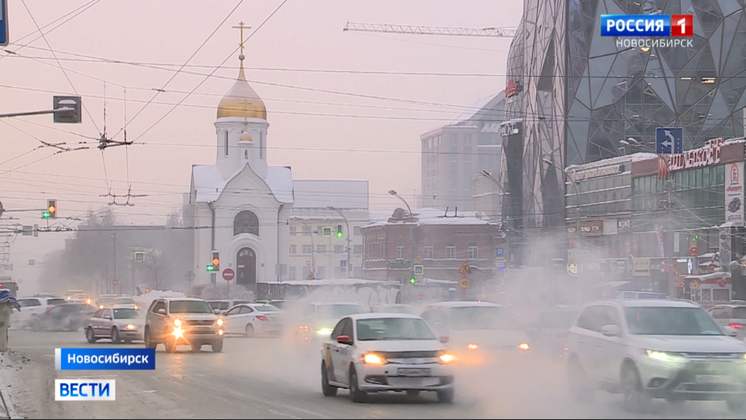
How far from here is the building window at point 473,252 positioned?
11131 cm

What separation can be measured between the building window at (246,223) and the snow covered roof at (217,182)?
287 centimetres

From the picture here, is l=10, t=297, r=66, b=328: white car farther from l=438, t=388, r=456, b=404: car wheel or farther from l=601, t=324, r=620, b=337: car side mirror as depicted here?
l=601, t=324, r=620, b=337: car side mirror

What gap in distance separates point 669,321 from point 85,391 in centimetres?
999

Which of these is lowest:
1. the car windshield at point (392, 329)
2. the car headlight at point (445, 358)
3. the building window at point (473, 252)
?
the car headlight at point (445, 358)

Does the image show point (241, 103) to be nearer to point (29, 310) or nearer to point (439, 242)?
point (439, 242)

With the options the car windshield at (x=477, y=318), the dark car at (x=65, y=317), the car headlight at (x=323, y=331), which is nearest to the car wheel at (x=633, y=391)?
the car windshield at (x=477, y=318)

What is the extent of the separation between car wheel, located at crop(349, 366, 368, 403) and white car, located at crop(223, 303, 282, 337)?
28.3 m

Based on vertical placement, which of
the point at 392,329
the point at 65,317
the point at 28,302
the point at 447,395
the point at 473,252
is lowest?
the point at 65,317

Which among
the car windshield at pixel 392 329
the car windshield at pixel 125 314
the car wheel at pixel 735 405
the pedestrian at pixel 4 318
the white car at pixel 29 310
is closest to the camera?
the car wheel at pixel 735 405

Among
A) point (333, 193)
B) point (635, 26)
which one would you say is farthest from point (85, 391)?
point (333, 193)

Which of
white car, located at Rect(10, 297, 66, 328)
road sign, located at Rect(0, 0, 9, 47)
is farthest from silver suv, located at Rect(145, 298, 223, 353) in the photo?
white car, located at Rect(10, 297, 66, 328)
